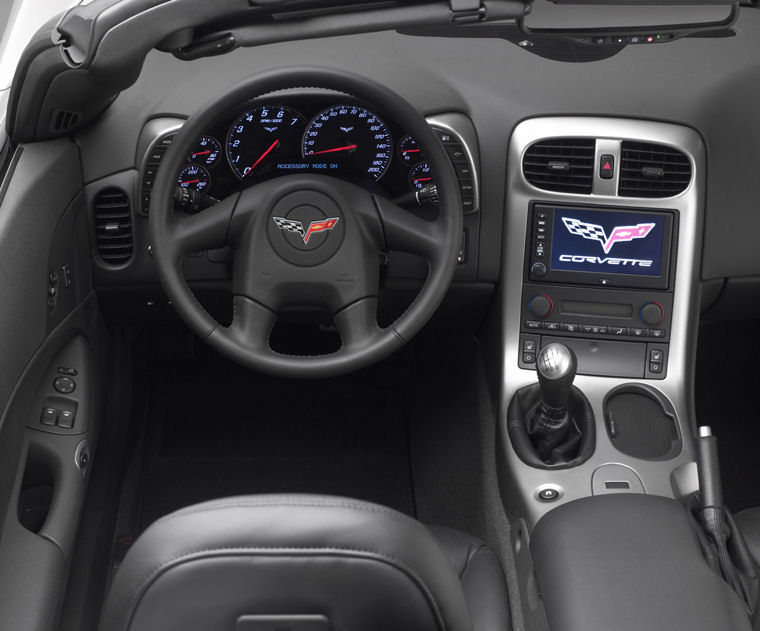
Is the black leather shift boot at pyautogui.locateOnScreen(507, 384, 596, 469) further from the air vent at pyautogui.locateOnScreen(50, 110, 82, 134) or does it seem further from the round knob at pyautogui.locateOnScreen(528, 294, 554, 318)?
the air vent at pyautogui.locateOnScreen(50, 110, 82, 134)

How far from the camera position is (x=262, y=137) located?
5.95ft

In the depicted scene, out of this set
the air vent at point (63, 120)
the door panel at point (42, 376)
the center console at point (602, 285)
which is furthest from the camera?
the center console at point (602, 285)

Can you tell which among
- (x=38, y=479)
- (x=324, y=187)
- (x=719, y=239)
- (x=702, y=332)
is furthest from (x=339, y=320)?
(x=702, y=332)

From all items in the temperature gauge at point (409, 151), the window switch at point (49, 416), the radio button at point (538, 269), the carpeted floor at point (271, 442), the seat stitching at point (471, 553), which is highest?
the temperature gauge at point (409, 151)

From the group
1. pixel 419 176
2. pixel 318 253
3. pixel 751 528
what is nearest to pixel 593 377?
pixel 751 528

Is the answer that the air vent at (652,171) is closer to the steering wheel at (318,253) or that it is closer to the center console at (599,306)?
the center console at (599,306)

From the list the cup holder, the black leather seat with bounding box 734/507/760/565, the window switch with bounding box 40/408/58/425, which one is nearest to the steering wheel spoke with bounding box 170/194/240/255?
the window switch with bounding box 40/408/58/425

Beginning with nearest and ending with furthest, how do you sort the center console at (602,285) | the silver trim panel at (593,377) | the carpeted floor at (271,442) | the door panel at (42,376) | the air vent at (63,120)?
the door panel at (42,376)
the air vent at (63,120)
the silver trim panel at (593,377)
the center console at (602,285)
the carpeted floor at (271,442)

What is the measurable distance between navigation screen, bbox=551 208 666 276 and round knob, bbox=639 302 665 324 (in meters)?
0.06

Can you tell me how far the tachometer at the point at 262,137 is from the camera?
1.79 m

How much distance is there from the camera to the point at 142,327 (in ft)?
7.80

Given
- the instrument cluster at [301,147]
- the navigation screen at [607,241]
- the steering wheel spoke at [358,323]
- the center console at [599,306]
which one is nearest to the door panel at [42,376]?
the instrument cluster at [301,147]

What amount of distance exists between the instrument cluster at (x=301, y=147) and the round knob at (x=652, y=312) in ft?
1.72

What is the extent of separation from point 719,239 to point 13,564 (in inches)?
57.6
